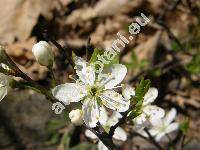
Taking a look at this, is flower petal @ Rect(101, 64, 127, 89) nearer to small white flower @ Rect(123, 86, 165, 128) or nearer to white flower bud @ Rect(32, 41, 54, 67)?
white flower bud @ Rect(32, 41, 54, 67)

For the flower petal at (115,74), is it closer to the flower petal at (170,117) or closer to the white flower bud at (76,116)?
the white flower bud at (76,116)

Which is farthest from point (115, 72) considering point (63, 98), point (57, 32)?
point (57, 32)

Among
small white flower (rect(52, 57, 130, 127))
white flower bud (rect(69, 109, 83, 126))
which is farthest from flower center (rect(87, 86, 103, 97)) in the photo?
white flower bud (rect(69, 109, 83, 126))

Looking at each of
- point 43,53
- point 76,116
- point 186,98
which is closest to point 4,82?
point 43,53

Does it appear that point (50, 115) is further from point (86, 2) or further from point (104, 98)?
point (104, 98)

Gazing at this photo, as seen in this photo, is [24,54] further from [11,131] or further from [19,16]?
[11,131]

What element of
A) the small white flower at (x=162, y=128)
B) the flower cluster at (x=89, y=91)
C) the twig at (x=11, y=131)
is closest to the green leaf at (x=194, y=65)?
the small white flower at (x=162, y=128)
